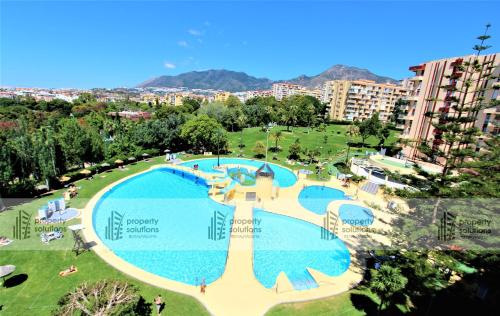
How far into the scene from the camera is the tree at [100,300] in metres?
8.56

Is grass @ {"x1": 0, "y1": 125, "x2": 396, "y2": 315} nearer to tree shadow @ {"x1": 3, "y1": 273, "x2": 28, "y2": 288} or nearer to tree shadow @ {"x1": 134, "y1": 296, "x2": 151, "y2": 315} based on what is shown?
tree shadow @ {"x1": 3, "y1": 273, "x2": 28, "y2": 288}

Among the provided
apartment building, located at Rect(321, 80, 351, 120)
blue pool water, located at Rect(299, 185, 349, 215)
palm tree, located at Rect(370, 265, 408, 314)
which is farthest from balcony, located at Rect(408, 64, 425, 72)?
apartment building, located at Rect(321, 80, 351, 120)

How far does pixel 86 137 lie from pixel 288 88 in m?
143

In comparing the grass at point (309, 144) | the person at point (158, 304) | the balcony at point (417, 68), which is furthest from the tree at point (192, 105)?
the person at point (158, 304)

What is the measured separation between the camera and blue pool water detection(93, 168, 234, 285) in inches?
589

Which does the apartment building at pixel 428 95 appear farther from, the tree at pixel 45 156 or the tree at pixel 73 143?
the tree at pixel 45 156

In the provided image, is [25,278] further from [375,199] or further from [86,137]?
[375,199]

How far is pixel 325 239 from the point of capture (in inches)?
709

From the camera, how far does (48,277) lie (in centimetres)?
1272

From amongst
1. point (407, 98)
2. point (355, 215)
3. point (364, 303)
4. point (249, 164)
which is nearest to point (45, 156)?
point (249, 164)

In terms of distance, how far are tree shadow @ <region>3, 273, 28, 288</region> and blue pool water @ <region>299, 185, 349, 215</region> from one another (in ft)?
A: 66.0

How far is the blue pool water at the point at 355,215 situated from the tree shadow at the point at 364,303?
27.4 ft

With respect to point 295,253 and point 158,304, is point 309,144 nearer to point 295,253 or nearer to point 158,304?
point 295,253

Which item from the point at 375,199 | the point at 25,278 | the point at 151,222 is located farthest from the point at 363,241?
the point at 25,278
